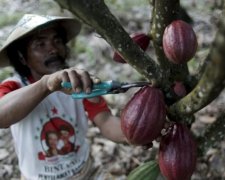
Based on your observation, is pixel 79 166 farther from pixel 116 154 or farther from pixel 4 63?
pixel 116 154

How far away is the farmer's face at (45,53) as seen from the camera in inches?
61.7

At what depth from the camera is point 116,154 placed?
2.50 m

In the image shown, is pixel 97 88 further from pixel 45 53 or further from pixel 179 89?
pixel 45 53

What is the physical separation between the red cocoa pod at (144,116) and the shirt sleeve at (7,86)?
676 millimetres

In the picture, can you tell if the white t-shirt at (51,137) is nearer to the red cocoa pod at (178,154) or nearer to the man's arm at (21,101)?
the man's arm at (21,101)

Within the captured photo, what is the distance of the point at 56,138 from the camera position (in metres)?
1.64

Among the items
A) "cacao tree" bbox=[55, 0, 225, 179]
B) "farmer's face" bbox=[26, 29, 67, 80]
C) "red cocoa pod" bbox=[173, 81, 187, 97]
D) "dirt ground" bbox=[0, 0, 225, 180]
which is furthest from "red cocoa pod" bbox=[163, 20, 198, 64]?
"farmer's face" bbox=[26, 29, 67, 80]

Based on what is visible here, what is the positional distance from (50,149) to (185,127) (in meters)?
0.81

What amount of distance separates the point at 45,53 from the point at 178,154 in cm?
79

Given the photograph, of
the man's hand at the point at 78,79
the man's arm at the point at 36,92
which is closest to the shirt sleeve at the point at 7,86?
the man's arm at the point at 36,92

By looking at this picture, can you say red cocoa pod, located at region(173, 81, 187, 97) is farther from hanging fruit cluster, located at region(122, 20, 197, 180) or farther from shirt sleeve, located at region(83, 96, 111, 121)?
shirt sleeve, located at region(83, 96, 111, 121)

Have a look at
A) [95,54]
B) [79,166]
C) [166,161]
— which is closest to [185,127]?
[166,161]

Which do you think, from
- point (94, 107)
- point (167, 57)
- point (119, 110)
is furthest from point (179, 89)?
point (119, 110)

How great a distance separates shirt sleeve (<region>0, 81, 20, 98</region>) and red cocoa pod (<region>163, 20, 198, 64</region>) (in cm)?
72
